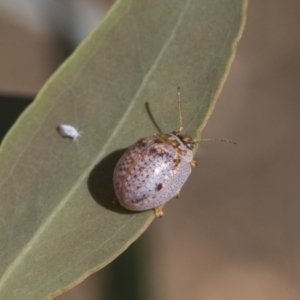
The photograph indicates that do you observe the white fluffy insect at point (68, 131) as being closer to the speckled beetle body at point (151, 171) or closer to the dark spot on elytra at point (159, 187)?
the speckled beetle body at point (151, 171)

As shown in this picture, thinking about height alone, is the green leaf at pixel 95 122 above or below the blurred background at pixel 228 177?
above

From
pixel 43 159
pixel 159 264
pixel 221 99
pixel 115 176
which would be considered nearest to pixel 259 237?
pixel 159 264

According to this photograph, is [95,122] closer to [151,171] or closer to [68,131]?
[68,131]

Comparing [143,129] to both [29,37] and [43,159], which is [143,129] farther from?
[29,37]

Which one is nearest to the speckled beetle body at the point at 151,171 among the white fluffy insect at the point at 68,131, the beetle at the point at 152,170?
the beetle at the point at 152,170

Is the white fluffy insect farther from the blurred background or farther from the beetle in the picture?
the blurred background

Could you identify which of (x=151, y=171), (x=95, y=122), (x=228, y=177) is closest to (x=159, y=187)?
(x=151, y=171)
